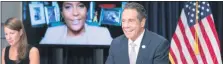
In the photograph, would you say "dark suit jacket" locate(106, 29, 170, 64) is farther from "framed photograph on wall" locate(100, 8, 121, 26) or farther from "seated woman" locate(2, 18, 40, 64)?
"framed photograph on wall" locate(100, 8, 121, 26)

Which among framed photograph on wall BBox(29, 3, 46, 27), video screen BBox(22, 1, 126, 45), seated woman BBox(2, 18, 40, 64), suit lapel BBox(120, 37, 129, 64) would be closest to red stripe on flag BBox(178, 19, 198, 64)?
video screen BBox(22, 1, 126, 45)

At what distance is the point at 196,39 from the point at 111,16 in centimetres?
100

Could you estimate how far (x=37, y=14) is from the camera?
4.80 meters

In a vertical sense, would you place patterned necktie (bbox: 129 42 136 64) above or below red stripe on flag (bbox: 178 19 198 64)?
above

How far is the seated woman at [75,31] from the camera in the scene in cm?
472

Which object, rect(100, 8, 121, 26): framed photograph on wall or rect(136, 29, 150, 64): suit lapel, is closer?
rect(136, 29, 150, 64): suit lapel

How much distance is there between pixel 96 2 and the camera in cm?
469

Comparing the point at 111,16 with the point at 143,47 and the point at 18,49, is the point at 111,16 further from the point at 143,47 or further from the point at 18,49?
the point at 143,47

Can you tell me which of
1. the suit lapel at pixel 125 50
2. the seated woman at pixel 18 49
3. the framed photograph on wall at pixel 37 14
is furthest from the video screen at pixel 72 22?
the suit lapel at pixel 125 50

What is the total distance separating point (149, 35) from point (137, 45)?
9 cm

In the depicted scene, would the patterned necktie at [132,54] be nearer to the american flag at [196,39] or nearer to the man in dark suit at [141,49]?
the man in dark suit at [141,49]

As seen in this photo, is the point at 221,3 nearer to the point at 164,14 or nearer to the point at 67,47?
the point at 164,14

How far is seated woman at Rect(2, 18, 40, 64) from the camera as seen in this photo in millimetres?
2591

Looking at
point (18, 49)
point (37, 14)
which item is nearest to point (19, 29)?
point (18, 49)
